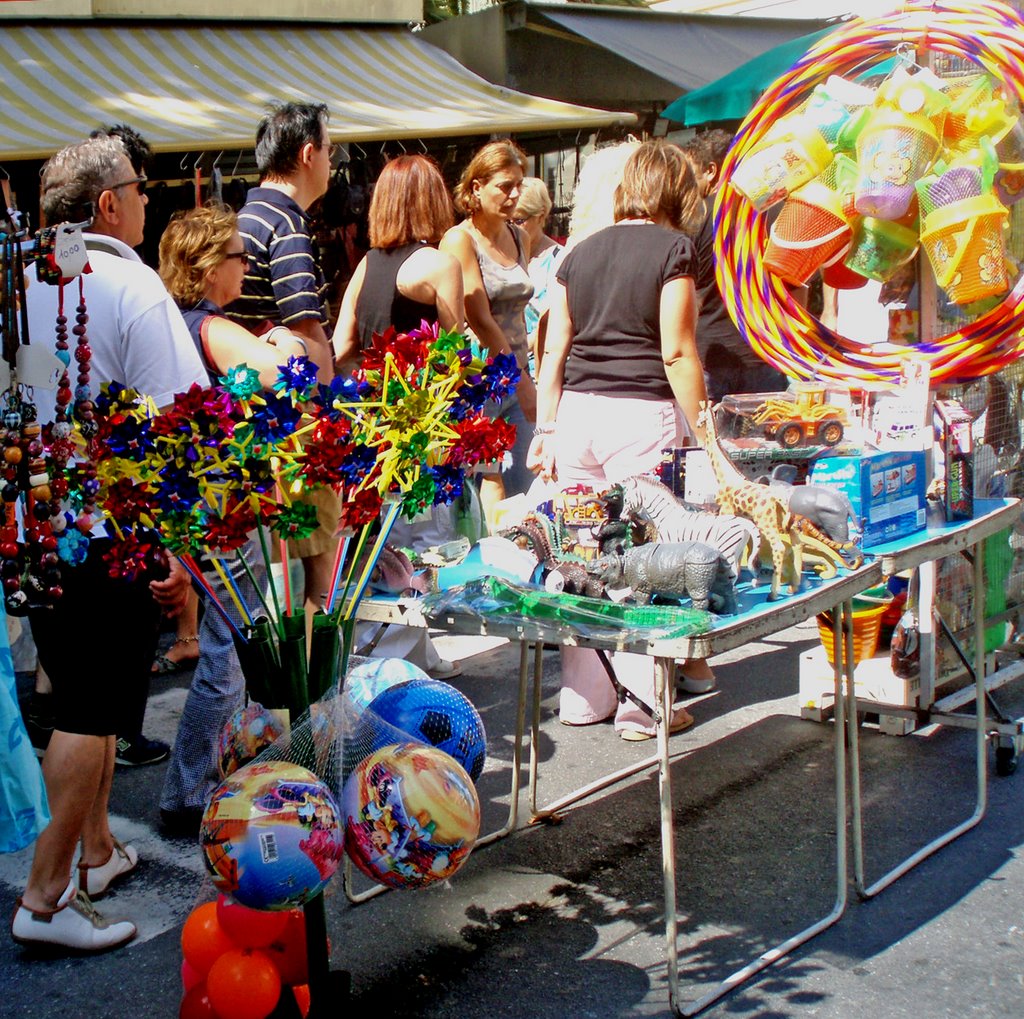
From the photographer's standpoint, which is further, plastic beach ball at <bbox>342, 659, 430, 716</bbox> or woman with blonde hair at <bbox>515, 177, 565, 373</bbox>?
woman with blonde hair at <bbox>515, 177, 565, 373</bbox>

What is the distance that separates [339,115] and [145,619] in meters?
5.42

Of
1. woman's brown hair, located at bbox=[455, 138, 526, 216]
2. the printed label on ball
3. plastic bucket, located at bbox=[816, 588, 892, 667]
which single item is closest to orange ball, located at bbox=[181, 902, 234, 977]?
the printed label on ball

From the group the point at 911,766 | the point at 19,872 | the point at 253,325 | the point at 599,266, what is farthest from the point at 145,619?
the point at 911,766

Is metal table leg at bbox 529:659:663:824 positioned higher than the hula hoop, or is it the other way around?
the hula hoop

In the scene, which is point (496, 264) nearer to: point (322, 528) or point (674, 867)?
point (322, 528)

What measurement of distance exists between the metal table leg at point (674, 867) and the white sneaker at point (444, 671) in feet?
6.88

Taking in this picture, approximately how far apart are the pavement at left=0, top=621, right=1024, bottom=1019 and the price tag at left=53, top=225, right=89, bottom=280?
4.73ft

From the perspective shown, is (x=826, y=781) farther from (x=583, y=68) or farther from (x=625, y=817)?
(x=583, y=68)

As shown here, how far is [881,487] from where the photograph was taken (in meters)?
2.97

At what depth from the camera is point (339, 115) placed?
7516 millimetres

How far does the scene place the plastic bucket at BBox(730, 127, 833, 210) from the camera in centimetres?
340

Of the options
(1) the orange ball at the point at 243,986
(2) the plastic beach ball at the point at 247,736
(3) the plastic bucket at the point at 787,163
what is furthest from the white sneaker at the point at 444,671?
(1) the orange ball at the point at 243,986

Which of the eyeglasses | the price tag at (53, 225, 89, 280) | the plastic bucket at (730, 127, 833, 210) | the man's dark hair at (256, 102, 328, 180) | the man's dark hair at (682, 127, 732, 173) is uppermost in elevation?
the man's dark hair at (682, 127, 732, 173)

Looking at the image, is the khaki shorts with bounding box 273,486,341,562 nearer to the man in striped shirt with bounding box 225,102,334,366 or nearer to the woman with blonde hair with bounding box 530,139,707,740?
the man in striped shirt with bounding box 225,102,334,366
